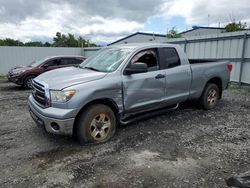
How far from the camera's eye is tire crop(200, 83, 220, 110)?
616 cm

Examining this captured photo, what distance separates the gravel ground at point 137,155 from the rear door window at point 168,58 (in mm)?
1297

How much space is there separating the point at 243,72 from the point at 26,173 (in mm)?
A: 8854

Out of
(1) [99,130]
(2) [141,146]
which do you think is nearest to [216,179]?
(2) [141,146]

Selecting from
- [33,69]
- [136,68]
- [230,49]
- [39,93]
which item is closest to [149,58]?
[136,68]

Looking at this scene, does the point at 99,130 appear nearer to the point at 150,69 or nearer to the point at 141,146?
the point at 141,146

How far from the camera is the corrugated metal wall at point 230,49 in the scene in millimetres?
9305

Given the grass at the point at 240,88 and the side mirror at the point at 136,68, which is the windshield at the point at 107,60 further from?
the grass at the point at 240,88

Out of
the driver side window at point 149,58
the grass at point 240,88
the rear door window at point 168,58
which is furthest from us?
the grass at point 240,88

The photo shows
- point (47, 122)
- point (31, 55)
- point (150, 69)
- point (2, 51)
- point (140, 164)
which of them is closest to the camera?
point (140, 164)

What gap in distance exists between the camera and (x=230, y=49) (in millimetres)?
9883

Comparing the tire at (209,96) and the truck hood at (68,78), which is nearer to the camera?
the truck hood at (68,78)

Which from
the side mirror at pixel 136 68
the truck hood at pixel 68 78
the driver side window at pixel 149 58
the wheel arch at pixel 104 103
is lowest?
the wheel arch at pixel 104 103

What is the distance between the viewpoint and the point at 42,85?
4.12 meters

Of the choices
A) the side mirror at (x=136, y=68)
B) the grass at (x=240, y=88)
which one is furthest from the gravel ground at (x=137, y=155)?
→ the grass at (x=240, y=88)
